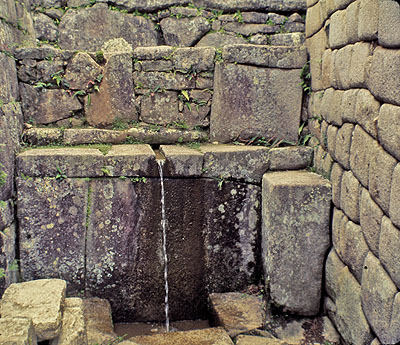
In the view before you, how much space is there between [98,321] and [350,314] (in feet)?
6.30

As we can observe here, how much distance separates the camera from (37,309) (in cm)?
241

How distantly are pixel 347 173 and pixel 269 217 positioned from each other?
0.82m

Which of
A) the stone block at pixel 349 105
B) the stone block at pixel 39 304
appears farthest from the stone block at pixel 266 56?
the stone block at pixel 39 304

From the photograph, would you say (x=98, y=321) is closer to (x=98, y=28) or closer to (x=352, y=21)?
(x=352, y=21)

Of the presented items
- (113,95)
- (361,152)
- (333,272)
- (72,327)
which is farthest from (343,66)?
(72,327)

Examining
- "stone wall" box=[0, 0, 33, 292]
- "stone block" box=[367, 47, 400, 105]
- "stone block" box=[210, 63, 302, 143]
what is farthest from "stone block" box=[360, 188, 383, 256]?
"stone wall" box=[0, 0, 33, 292]

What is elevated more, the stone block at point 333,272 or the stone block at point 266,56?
the stone block at point 266,56

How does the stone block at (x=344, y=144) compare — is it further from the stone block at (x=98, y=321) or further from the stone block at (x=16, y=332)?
the stone block at (x=16, y=332)

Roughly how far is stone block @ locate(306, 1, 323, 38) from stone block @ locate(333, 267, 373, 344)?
2.19 m

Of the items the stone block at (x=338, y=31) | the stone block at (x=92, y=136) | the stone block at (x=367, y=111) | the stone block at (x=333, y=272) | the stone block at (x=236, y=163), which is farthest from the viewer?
the stone block at (x=92, y=136)

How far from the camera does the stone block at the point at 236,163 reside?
147 inches

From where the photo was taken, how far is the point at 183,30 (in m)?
4.76

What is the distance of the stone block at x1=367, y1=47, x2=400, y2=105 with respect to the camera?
2.19 metres

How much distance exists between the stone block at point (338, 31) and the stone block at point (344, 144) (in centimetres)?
63
